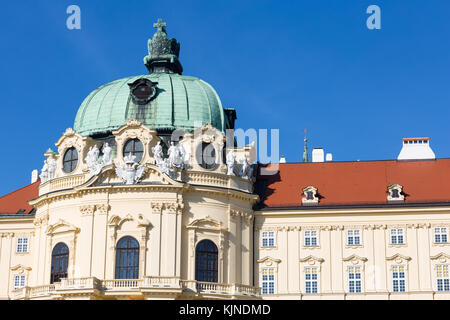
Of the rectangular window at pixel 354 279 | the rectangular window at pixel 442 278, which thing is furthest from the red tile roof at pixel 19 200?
the rectangular window at pixel 442 278

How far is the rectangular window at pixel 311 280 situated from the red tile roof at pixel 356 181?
13.3 feet

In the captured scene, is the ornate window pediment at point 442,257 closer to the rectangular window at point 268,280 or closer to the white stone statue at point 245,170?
the rectangular window at point 268,280

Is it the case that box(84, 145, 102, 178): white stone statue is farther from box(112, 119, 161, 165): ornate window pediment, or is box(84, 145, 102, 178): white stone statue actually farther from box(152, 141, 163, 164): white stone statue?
box(152, 141, 163, 164): white stone statue

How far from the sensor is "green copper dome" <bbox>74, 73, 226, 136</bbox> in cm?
5178

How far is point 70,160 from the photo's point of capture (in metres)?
51.4

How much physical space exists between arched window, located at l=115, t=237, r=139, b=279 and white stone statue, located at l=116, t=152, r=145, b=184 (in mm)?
3369

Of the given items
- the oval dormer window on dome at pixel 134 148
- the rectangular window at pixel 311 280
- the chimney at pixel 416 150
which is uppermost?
the chimney at pixel 416 150

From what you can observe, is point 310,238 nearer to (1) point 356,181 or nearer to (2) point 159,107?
(1) point 356,181

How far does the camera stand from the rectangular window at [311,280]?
50250mm

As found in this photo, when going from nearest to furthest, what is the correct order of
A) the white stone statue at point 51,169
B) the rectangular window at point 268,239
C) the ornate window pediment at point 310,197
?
the rectangular window at point 268,239
the ornate window pediment at point 310,197
the white stone statue at point 51,169

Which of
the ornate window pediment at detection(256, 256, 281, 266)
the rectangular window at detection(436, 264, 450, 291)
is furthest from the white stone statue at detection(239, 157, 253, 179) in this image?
the rectangular window at detection(436, 264, 450, 291)

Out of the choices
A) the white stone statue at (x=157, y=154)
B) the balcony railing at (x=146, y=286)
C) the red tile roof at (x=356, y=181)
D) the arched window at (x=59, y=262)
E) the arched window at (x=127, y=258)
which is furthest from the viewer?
the red tile roof at (x=356, y=181)
